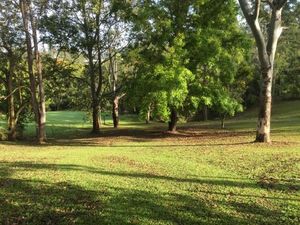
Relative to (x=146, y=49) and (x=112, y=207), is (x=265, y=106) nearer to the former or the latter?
(x=146, y=49)

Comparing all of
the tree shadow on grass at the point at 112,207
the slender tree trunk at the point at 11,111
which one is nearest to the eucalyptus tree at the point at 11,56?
the slender tree trunk at the point at 11,111

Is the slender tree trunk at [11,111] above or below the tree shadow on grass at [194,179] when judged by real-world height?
above

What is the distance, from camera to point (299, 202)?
27.6ft

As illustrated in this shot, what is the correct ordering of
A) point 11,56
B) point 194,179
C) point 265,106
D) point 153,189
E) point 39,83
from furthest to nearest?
point 11,56 → point 39,83 → point 265,106 → point 194,179 → point 153,189

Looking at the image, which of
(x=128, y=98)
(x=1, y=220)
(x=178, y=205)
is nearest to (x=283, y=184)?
(x=178, y=205)

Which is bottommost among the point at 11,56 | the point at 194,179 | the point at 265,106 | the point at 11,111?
the point at 194,179

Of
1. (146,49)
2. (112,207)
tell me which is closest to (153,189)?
(112,207)

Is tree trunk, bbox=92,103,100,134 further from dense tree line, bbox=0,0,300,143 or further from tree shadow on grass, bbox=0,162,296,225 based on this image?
tree shadow on grass, bbox=0,162,296,225

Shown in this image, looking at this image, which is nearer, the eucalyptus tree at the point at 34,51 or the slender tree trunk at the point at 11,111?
the eucalyptus tree at the point at 34,51

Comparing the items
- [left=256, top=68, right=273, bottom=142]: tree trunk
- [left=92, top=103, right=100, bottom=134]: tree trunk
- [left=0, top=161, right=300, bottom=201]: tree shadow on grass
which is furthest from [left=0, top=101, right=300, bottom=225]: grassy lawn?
[left=92, top=103, right=100, bottom=134]: tree trunk

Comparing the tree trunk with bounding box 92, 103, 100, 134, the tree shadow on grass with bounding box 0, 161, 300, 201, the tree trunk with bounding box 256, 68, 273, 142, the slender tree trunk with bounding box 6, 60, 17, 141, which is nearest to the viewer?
the tree shadow on grass with bounding box 0, 161, 300, 201

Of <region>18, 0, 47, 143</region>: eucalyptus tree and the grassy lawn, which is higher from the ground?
<region>18, 0, 47, 143</region>: eucalyptus tree

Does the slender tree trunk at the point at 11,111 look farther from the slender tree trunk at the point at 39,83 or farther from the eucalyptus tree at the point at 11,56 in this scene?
the slender tree trunk at the point at 39,83

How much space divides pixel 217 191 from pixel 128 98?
57.7 feet
